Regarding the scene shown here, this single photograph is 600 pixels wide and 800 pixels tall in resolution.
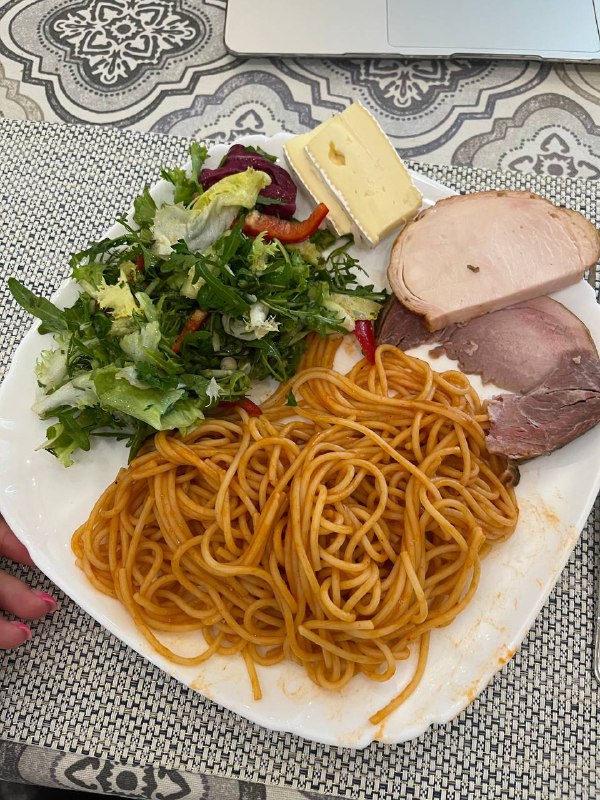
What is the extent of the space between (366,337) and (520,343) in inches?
20.9

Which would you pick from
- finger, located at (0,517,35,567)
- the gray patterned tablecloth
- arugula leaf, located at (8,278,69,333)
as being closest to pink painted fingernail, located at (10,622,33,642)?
finger, located at (0,517,35,567)

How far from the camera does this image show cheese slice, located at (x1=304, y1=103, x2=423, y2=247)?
2424mm

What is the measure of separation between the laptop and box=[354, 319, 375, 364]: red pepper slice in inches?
61.9

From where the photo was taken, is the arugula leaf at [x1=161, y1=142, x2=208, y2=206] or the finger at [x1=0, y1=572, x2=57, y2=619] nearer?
the finger at [x1=0, y1=572, x2=57, y2=619]

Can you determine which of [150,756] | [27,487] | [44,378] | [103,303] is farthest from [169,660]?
[103,303]

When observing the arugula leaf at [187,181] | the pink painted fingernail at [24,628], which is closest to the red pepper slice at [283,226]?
the arugula leaf at [187,181]

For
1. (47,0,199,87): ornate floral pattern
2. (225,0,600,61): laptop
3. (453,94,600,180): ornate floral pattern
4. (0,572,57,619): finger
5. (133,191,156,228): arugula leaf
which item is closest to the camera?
(0,572,57,619): finger

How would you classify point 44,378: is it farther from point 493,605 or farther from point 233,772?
point 493,605

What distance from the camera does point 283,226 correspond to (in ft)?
7.69

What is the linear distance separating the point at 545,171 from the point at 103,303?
203 centimetres

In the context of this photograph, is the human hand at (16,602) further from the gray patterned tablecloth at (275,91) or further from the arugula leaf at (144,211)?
the gray patterned tablecloth at (275,91)

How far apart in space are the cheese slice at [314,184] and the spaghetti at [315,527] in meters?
0.54

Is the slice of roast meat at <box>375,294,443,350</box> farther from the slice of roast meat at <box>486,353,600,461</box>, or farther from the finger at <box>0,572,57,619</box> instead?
the finger at <box>0,572,57,619</box>

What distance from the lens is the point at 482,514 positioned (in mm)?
2109
